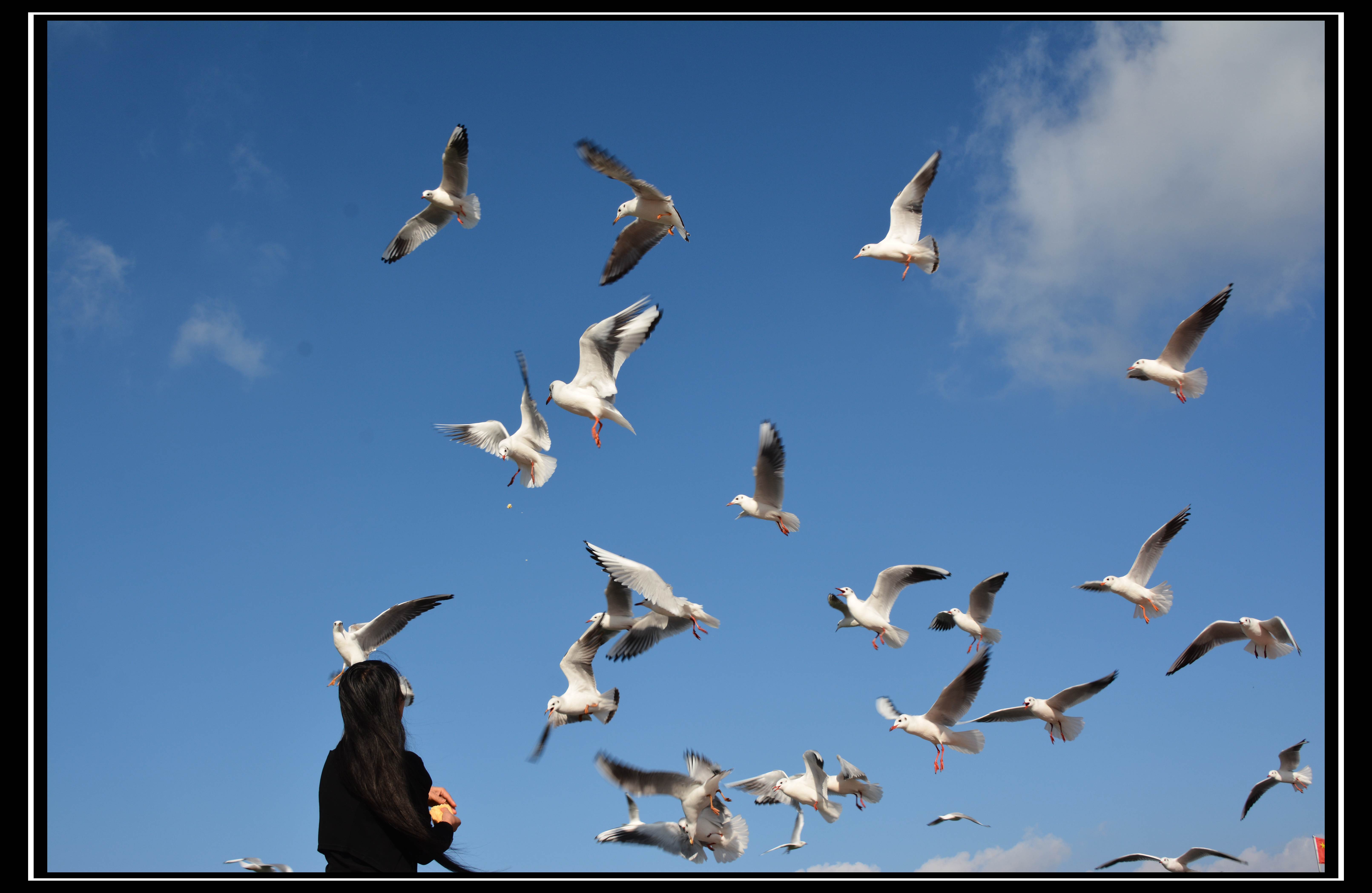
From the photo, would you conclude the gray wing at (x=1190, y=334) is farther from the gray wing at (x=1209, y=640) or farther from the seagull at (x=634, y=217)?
the seagull at (x=634, y=217)

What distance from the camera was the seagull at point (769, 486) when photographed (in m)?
11.4

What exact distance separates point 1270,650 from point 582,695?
8888 millimetres

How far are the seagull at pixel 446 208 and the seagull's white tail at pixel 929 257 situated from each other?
6.47 metres

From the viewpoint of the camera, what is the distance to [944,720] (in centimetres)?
1195

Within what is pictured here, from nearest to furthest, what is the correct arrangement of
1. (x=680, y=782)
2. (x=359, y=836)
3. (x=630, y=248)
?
(x=359, y=836), (x=680, y=782), (x=630, y=248)

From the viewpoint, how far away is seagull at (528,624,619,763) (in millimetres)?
10484

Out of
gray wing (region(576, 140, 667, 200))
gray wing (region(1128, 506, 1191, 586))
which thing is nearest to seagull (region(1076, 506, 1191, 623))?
gray wing (region(1128, 506, 1191, 586))

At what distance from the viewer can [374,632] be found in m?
11.8

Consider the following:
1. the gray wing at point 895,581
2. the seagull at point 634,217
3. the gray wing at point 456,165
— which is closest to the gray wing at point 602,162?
the seagull at point 634,217

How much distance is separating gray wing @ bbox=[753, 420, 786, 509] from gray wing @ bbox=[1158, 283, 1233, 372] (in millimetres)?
6024

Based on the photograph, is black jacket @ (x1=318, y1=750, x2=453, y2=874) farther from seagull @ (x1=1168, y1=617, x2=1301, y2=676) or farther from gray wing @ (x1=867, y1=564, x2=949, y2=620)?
seagull @ (x1=1168, y1=617, x2=1301, y2=676)

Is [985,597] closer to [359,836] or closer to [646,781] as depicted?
[646,781]

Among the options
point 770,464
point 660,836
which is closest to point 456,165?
point 770,464
